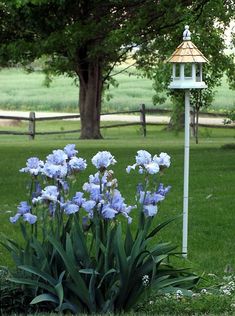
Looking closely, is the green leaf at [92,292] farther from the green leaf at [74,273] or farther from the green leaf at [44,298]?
the green leaf at [44,298]

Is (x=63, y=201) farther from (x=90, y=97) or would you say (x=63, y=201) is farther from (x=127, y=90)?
(x=127, y=90)

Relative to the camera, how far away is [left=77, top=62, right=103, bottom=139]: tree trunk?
103 ft

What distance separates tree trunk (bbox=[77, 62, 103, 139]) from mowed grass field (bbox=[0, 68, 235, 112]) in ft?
51.5

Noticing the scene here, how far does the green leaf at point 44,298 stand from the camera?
5527 mm

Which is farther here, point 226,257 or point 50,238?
point 226,257

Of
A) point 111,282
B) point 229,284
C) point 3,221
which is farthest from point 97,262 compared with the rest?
point 3,221

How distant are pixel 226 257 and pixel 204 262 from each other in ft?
1.15

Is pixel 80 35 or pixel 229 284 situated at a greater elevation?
pixel 80 35

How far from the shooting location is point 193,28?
16969 millimetres

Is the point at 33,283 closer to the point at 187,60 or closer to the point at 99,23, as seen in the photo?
the point at 187,60

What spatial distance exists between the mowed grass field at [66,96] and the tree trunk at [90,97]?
51.5ft

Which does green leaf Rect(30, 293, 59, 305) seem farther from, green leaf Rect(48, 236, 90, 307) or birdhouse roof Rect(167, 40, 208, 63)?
birdhouse roof Rect(167, 40, 208, 63)

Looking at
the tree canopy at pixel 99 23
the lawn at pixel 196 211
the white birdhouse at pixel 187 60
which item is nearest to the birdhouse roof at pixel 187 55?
the white birdhouse at pixel 187 60

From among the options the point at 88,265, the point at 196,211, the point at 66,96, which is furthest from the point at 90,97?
the point at 88,265
